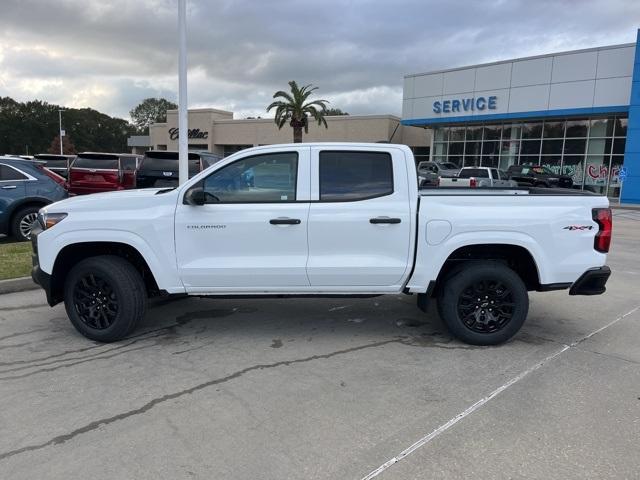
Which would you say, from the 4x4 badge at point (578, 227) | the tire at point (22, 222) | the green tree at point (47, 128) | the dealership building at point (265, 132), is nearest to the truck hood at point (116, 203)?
the 4x4 badge at point (578, 227)

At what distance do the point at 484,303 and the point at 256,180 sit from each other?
2463 mm

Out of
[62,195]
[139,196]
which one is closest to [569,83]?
[62,195]

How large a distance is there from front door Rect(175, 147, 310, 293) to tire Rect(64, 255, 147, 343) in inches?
20.0

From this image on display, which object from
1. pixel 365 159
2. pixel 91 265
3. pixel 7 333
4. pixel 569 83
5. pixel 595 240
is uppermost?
pixel 569 83

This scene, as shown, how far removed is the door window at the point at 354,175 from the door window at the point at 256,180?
302 mm

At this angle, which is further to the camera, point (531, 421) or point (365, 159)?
point (365, 159)

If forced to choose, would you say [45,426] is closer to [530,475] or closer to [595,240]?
[530,475]

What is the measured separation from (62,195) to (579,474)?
993 centimetres

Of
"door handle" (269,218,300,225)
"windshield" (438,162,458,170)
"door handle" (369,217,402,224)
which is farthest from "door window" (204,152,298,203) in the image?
"windshield" (438,162,458,170)

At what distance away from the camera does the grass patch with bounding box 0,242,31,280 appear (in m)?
7.19

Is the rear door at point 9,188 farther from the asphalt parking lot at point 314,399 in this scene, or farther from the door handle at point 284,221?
the door handle at point 284,221

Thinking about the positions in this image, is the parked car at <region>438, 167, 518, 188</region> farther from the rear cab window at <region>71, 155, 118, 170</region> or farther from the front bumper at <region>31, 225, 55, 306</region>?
the front bumper at <region>31, 225, 55, 306</region>

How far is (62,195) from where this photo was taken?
10172 mm

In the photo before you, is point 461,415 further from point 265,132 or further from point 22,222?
point 265,132
